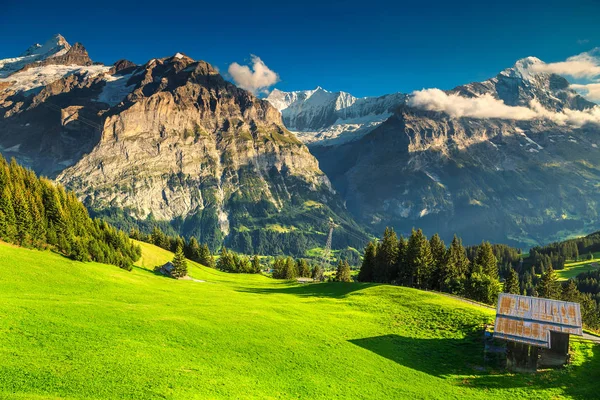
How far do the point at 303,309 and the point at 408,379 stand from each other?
26.5 metres

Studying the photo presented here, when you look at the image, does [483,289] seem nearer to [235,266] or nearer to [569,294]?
[569,294]

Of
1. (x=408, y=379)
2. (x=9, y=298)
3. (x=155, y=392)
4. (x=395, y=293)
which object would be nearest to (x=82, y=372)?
(x=155, y=392)

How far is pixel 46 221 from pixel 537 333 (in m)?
85.5

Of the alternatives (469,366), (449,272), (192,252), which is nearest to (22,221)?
(469,366)

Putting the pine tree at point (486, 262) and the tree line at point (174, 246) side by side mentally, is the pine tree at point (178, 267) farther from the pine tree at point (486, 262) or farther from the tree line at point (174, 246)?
the pine tree at point (486, 262)

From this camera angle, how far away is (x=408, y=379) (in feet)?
128

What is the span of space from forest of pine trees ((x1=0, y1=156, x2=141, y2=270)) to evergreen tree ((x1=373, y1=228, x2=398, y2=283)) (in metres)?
74.1

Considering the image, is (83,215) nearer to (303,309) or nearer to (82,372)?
(303,309)

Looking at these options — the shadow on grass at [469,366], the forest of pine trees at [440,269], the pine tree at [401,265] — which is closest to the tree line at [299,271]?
the forest of pine trees at [440,269]

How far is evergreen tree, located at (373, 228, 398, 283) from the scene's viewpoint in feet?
377

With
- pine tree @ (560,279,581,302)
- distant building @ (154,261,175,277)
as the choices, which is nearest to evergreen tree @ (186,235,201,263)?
distant building @ (154,261,175,277)

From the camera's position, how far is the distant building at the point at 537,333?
41906 millimetres

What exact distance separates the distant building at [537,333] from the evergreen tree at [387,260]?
66356 millimetres

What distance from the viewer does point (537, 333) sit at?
42.8 m
